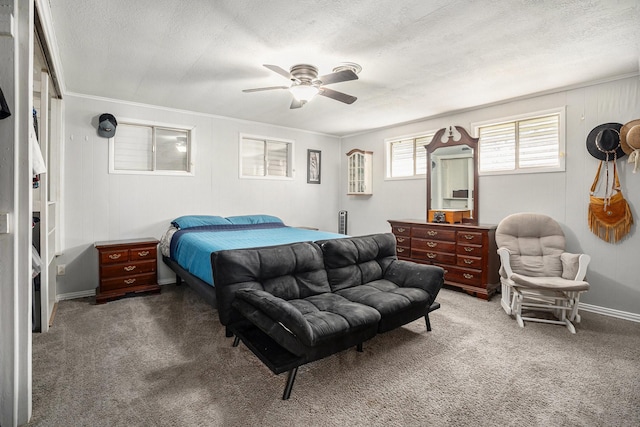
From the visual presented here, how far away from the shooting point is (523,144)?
4078 millimetres

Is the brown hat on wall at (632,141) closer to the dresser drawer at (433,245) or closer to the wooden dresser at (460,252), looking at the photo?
the wooden dresser at (460,252)

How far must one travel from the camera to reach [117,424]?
1.72 metres

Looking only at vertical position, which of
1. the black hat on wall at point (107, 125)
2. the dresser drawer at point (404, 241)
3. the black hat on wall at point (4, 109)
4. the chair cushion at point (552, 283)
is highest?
the black hat on wall at point (107, 125)

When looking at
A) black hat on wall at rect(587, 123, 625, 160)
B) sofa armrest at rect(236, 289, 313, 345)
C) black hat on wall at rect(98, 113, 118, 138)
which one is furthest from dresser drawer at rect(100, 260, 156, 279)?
black hat on wall at rect(587, 123, 625, 160)

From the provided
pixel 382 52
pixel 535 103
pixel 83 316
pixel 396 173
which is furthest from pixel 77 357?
pixel 535 103

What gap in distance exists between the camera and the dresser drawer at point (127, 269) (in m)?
3.75

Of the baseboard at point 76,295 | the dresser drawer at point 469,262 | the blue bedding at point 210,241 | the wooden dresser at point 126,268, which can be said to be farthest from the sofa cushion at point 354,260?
the baseboard at point 76,295

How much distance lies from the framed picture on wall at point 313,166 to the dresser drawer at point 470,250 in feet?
9.88

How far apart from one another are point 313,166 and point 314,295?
3794 mm

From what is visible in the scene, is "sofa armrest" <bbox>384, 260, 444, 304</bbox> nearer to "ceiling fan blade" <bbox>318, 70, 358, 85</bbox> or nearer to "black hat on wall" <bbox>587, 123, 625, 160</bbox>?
"ceiling fan blade" <bbox>318, 70, 358, 85</bbox>

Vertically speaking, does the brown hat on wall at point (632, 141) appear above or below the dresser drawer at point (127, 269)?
above

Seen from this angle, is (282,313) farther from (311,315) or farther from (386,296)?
(386,296)

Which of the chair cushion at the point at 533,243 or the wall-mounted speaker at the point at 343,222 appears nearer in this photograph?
the chair cushion at the point at 533,243

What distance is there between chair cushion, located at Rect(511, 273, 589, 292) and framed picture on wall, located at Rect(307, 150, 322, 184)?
3.85m
